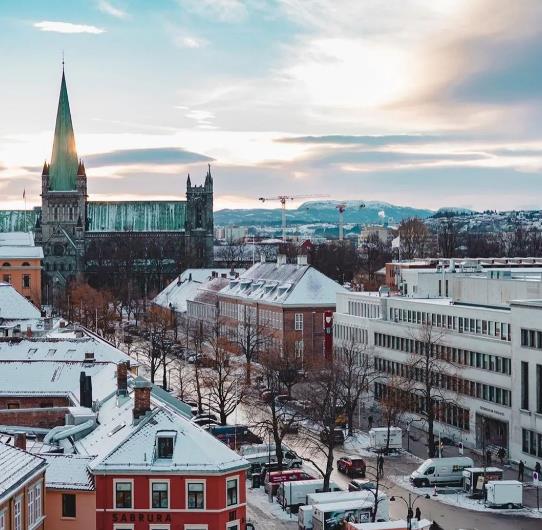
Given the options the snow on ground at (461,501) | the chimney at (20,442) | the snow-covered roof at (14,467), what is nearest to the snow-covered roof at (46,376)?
the snow on ground at (461,501)

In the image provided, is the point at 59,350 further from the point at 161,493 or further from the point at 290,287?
the point at 290,287

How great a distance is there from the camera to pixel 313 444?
73000 mm

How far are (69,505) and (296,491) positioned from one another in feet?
52.5

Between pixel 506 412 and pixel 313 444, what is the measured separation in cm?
1192

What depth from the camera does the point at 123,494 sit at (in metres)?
44.2

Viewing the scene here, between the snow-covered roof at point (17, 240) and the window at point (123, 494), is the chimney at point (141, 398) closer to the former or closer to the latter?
the window at point (123, 494)

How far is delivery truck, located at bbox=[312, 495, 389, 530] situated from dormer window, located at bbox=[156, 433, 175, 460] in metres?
9.02

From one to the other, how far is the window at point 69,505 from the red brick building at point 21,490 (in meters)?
1.32

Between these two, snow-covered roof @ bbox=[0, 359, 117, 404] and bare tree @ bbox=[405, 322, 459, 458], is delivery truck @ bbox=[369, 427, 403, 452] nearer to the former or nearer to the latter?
bare tree @ bbox=[405, 322, 459, 458]

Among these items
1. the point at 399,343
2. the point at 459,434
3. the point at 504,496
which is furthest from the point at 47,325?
the point at 504,496

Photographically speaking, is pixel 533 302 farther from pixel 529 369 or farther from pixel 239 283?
pixel 239 283

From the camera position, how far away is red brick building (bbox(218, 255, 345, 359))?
114438mm

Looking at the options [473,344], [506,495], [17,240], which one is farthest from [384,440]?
[17,240]

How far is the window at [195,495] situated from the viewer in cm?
4400
